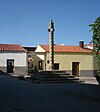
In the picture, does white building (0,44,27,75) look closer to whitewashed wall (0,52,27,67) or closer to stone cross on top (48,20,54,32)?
whitewashed wall (0,52,27,67)

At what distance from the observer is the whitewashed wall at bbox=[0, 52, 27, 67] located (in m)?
38.5

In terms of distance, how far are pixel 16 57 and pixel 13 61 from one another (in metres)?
0.64

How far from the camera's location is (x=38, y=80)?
80.9 ft

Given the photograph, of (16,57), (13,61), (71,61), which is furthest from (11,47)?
(71,61)

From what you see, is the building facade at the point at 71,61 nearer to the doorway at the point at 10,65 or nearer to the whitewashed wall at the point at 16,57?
the whitewashed wall at the point at 16,57

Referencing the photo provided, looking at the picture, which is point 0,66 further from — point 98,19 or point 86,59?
point 98,19

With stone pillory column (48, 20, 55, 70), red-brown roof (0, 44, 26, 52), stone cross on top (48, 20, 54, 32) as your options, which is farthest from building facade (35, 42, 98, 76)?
stone cross on top (48, 20, 54, 32)

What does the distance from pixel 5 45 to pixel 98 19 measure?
2681 cm

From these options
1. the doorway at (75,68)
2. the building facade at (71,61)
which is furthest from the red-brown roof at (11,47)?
the doorway at (75,68)

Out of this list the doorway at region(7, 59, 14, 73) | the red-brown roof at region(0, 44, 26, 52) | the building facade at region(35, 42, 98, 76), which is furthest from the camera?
the building facade at region(35, 42, 98, 76)

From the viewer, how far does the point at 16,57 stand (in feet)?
128

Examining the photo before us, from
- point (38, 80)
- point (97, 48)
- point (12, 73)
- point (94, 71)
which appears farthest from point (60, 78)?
point (94, 71)

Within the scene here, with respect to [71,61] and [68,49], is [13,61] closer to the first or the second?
[71,61]

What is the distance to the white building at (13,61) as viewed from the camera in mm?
38491
